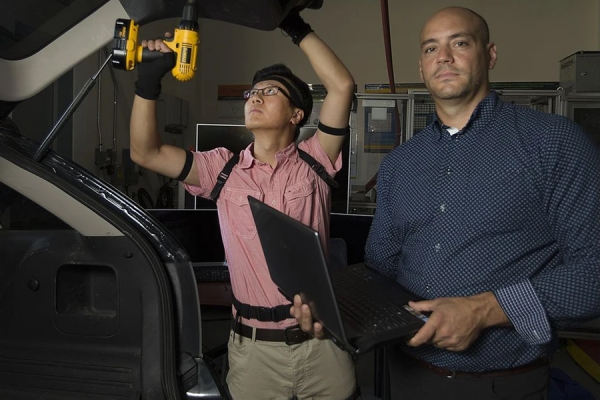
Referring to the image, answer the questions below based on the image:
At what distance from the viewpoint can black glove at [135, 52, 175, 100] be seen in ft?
3.83

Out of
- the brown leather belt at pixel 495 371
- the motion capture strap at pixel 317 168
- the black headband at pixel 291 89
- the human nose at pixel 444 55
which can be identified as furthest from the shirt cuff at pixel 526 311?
the black headband at pixel 291 89

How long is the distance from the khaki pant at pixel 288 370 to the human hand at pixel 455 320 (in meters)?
0.54

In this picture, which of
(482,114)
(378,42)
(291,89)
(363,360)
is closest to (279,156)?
(291,89)

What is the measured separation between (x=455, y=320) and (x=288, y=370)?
650 mm

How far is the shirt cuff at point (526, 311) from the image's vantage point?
1.03 m

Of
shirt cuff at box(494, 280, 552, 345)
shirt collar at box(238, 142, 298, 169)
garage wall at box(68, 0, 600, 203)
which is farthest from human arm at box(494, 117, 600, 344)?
garage wall at box(68, 0, 600, 203)

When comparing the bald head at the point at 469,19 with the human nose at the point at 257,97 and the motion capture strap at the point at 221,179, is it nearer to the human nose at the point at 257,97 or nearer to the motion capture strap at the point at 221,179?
the human nose at the point at 257,97

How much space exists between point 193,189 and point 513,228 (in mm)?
989

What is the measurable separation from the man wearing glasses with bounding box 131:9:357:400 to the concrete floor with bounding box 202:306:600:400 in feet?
3.75

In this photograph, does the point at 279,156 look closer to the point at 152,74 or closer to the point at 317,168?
the point at 317,168

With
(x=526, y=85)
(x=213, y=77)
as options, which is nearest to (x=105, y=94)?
(x=213, y=77)

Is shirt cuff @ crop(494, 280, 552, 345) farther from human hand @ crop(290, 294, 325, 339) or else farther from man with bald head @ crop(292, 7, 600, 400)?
human hand @ crop(290, 294, 325, 339)

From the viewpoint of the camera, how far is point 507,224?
112 cm

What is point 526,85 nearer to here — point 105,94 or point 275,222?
point 105,94
